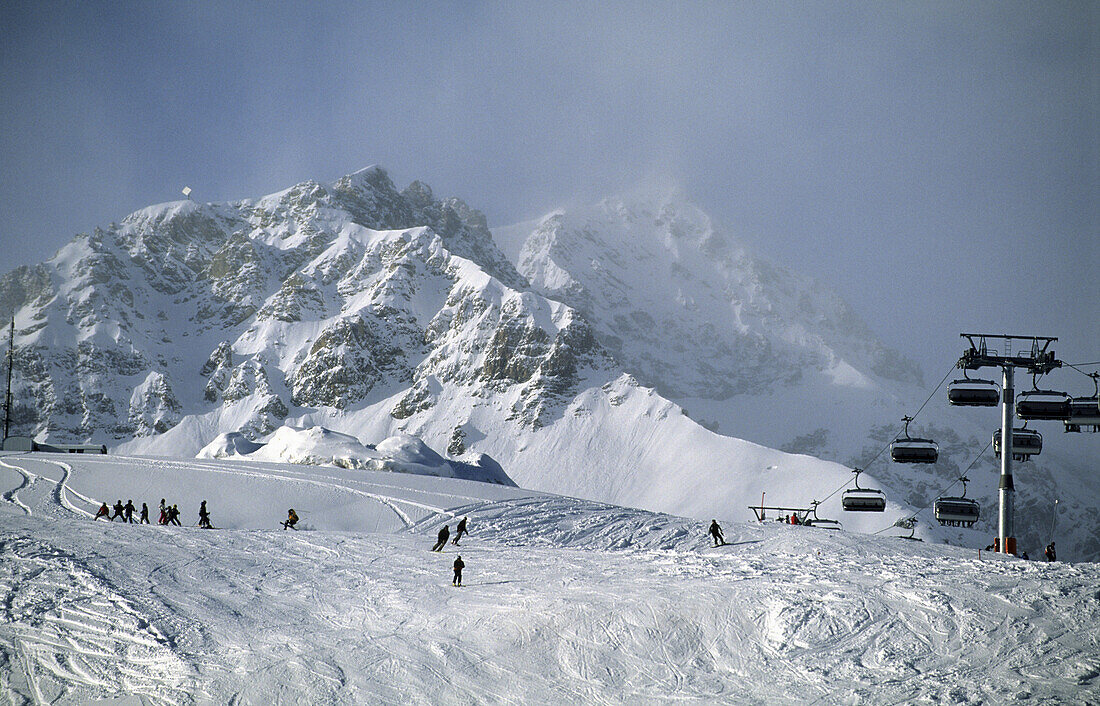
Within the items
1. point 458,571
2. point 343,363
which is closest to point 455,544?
point 458,571

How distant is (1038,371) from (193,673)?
27.8 m

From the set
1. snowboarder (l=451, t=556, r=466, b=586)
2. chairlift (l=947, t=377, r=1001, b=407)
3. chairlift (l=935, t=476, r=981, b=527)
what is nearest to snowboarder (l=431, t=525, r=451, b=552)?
snowboarder (l=451, t=556, r=466, b=586)

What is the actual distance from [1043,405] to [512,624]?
Answer: 20.5 m

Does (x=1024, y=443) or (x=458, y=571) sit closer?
(x=458, y=571)

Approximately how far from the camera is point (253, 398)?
15425 centimetres

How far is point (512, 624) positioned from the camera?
65.7 feet

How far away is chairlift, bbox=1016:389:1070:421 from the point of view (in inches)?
1118

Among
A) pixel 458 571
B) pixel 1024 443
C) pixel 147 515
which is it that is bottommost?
pixel 147 515

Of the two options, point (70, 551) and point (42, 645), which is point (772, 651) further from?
point (70, 551)

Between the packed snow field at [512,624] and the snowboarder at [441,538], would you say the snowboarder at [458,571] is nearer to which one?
the packed snow field at [512,624]

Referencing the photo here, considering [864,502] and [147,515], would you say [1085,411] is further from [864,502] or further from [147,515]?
[147,515]

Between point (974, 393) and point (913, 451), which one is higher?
point (974, 393)

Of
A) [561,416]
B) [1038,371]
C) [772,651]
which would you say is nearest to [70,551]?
[772,651]

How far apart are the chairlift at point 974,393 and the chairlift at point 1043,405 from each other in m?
2.12
